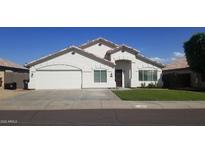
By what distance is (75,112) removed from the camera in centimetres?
1351

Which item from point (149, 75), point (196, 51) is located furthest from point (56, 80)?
point (196, 51)

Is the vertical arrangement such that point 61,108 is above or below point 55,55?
below

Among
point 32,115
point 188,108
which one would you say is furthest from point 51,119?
point 188,108

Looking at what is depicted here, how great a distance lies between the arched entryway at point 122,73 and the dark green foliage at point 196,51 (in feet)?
22.4

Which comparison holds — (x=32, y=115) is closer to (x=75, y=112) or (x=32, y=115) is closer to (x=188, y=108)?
(x=75, y=112)

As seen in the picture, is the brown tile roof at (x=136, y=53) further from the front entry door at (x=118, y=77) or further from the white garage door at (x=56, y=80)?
the white garage door at (x=56, y=80)

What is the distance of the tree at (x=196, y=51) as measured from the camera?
2859cm

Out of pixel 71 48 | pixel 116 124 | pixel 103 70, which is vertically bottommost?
pixel 116 124

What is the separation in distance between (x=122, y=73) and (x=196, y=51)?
8.66m

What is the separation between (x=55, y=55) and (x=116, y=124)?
22.0m

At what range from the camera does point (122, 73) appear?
34.5m

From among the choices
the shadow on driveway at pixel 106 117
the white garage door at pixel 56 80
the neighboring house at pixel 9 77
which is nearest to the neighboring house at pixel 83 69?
the white garage door at pixel 56 80

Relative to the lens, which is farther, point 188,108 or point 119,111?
point 188,108

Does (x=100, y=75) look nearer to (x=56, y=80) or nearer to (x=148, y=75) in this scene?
(x=56, y=80)
